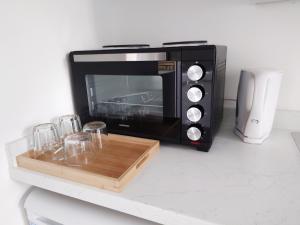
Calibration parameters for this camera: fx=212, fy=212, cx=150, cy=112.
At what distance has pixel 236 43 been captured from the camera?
3.04 feet

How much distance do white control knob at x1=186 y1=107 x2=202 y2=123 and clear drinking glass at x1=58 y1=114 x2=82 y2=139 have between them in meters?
0.45

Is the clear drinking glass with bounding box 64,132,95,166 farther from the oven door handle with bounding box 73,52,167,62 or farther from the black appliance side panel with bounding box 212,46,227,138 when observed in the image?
the black appliance side panel with bounding box 212,46,227,138

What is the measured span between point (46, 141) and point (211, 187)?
0.58 m

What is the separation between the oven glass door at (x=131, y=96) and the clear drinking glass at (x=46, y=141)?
0.52 ft

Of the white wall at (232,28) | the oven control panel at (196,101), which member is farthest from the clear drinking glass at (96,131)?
the white wall at (232,28)

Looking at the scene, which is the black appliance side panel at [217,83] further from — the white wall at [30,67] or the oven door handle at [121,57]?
the white wall at [30,67]

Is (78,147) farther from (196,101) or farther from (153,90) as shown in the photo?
(196,101)

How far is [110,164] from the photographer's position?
666mm

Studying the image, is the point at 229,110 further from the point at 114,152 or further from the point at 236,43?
the point at 114,152

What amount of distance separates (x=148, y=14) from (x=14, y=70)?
68 cm

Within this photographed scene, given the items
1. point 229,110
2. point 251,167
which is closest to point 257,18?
point 229,110

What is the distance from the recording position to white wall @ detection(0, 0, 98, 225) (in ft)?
2.15

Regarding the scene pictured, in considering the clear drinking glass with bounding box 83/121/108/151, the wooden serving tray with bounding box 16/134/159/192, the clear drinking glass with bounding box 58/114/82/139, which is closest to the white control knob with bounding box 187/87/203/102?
the wooden serving tray with bounding box 16/134/159/192

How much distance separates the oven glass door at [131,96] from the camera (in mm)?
708
